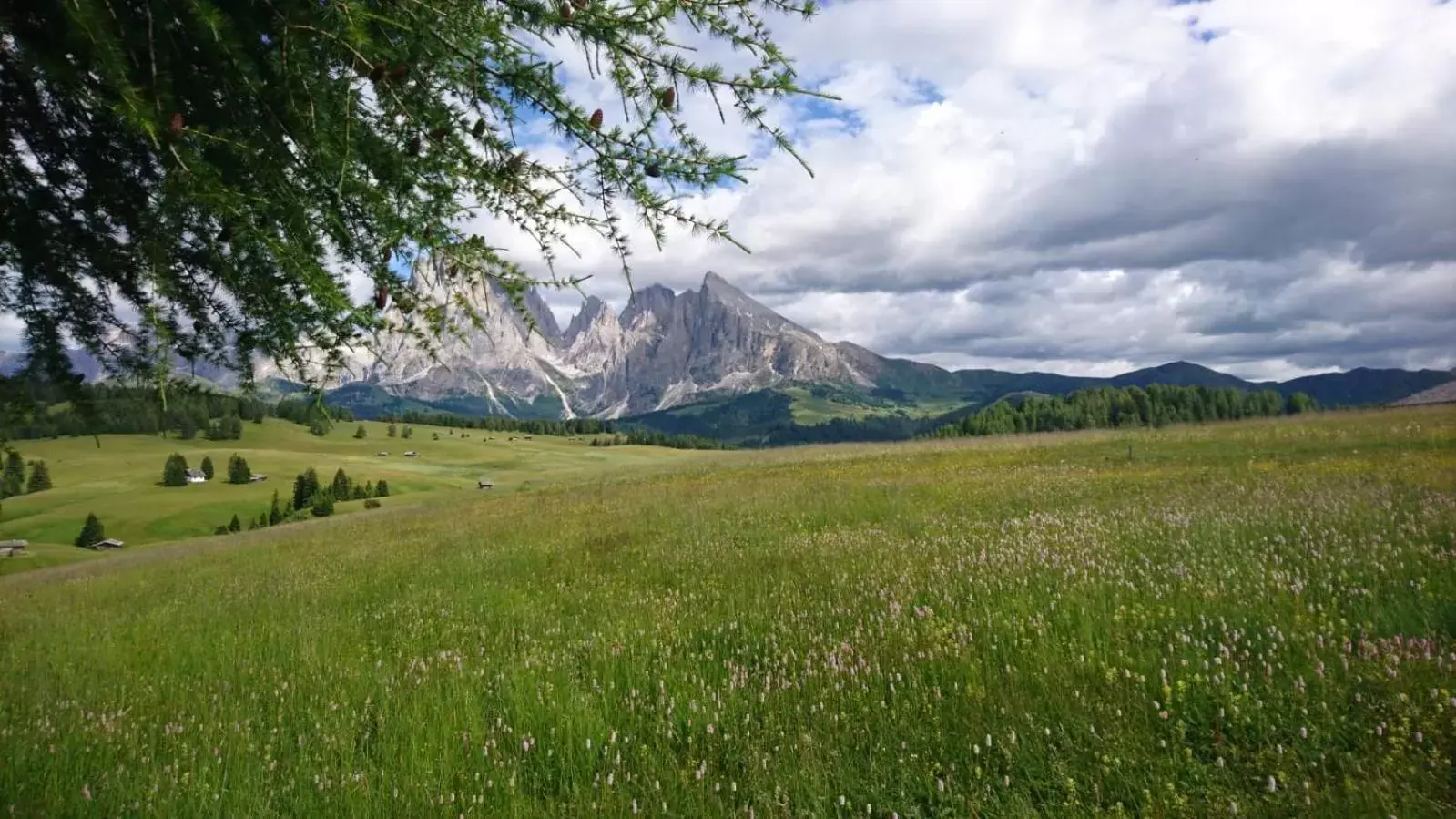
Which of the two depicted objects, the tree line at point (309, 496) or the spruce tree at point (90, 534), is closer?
the spruce tree at point (90, 534)

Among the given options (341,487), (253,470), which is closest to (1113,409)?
(341,487)

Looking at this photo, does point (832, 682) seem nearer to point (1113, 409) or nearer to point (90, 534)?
point (90, 534)

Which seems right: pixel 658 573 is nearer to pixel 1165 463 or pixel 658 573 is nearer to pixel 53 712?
pixel 53 712

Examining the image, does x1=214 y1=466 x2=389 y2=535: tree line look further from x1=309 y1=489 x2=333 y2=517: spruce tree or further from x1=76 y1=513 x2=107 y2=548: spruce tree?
x1=76 y1=513 x2=107 y2=548: spruce tree

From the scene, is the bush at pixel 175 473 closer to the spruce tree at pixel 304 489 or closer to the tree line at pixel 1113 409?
the spruce tree at pixel 304 489

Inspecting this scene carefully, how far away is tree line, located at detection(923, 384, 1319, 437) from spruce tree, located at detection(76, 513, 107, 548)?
396ft

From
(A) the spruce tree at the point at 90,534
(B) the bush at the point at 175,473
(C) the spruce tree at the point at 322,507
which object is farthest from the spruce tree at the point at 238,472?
(C) the spruce tree at the point at 322,507

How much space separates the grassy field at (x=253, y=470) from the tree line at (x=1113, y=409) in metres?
53.7

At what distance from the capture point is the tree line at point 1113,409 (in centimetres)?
10962

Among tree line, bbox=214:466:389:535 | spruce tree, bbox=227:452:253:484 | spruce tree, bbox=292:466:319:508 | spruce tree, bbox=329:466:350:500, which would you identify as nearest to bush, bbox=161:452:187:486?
spruce tree, bbox=227:452:253:484

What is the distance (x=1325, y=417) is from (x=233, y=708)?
37720 millimetres

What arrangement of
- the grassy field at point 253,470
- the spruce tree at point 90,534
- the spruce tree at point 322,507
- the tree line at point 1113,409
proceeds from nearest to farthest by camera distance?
the spruce tree at point 322,507
the spruce tree at point 90,534
the grassy field at point 253,470
the tree line at point 1113,409

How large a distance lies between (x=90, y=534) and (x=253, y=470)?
42.0 m

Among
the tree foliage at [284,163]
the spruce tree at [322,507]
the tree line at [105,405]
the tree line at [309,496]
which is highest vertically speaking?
the tree foliage at [284,163]
